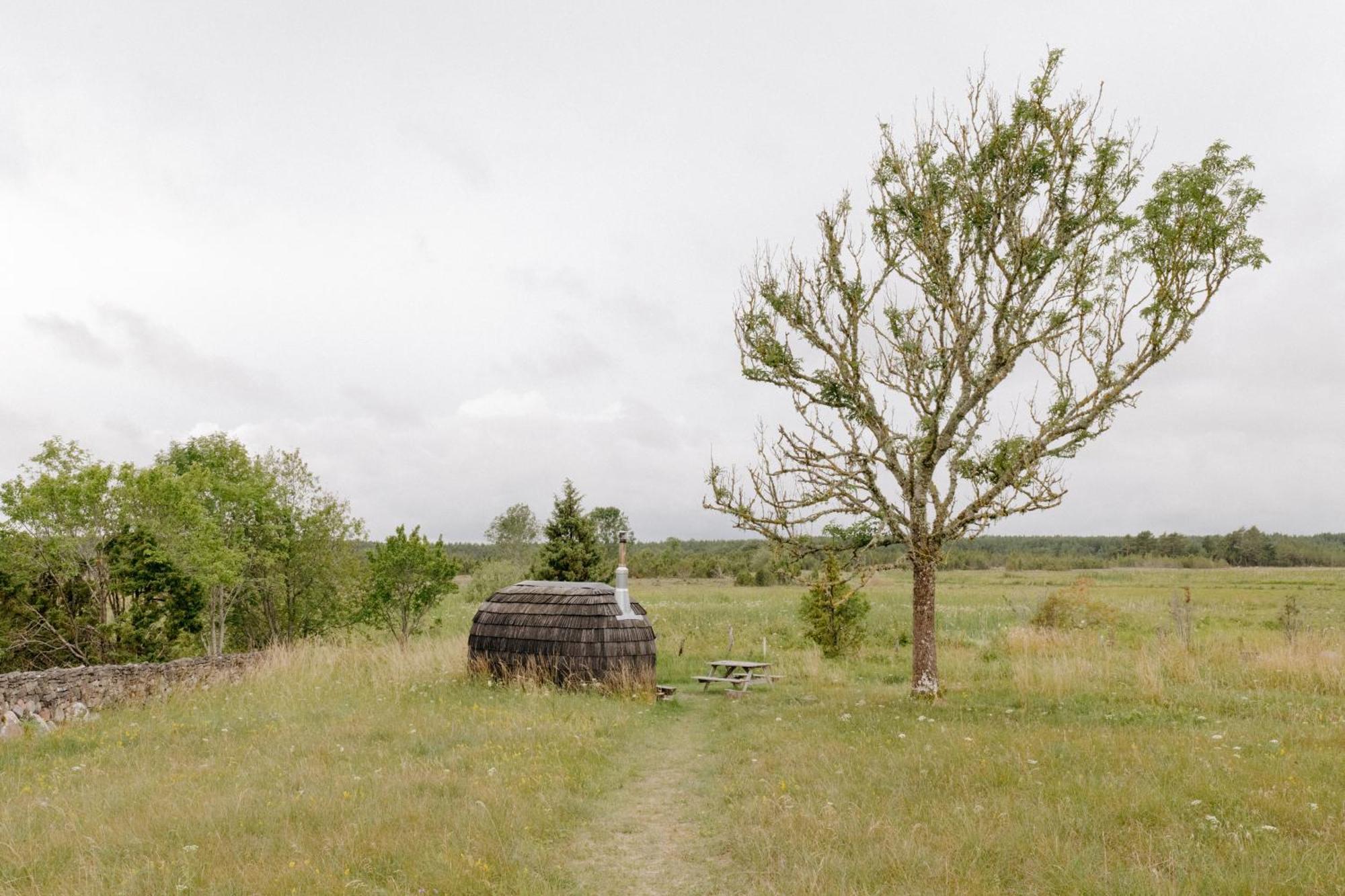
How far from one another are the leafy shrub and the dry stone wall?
29.2 meters

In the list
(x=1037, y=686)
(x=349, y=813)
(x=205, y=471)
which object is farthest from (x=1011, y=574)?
(x=349, y=813)

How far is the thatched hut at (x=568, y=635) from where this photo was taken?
58.7ft

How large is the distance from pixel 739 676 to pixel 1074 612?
18253 mm

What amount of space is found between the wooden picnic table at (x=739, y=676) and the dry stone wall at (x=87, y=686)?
12444mm

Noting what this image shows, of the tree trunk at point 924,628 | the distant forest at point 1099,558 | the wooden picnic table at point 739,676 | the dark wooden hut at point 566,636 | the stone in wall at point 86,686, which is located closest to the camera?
the stone in wall at point 86,686

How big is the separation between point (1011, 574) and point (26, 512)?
3633 inches

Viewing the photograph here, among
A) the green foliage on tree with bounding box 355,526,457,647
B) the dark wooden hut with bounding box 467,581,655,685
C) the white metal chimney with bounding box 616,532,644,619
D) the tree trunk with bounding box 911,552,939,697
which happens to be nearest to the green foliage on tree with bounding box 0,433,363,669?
the green foliage on tree with bounding box 355,526,457,647

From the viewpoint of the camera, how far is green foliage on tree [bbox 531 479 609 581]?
33.0 meters

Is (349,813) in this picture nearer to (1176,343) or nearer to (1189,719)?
(1189,719)

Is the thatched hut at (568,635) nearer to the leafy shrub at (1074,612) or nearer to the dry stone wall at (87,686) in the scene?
the dry stone wall at (87,686)

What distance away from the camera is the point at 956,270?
15.8m

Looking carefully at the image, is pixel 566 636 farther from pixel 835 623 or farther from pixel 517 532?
pixel 517 532

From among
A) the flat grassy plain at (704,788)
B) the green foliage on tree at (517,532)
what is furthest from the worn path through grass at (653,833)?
the green foliage on tree at (517,532)

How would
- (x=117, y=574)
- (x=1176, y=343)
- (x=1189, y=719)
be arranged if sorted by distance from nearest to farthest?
1. (x=1189, y=719)
2. (x=1176, y=343)
3. (x=117, y=574)
